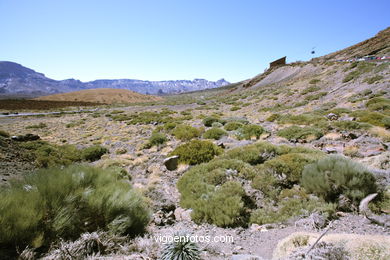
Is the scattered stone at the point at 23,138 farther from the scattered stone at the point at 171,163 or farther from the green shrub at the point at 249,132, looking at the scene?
the green shrub at the point at 249,132

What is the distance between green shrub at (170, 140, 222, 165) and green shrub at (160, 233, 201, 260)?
3947 mm

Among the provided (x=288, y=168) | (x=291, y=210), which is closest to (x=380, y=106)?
(x=288, y=168)

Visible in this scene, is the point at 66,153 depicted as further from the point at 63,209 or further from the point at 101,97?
the point at 101,97

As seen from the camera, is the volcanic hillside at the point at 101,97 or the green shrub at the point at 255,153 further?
the volcanic hillside at the point at 101,97

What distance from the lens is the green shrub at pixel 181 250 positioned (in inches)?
85.7

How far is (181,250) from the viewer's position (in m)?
2.24

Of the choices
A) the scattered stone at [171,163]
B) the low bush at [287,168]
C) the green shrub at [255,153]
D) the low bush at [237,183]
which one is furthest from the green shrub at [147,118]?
the low bush at [287,168]

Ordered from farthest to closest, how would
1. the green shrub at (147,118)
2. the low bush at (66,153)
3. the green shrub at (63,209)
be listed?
the green shrub at (147,118) < the low bush at (66,153) < the green shrub at (63,209)

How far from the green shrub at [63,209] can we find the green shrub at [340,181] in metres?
3.40

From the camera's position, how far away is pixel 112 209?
2.83 metres

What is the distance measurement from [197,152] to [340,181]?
4132 millimetres

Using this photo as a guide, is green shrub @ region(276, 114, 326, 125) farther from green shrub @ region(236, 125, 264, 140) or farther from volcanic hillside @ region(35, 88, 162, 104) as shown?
volcanic hillside @ region(35, 88, 162, 104)

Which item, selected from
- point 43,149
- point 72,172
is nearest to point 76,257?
point 72,172

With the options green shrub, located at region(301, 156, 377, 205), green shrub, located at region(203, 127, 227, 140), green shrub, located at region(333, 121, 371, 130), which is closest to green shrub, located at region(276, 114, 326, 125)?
green shrub, located at region(333, 121, 371, 130)
